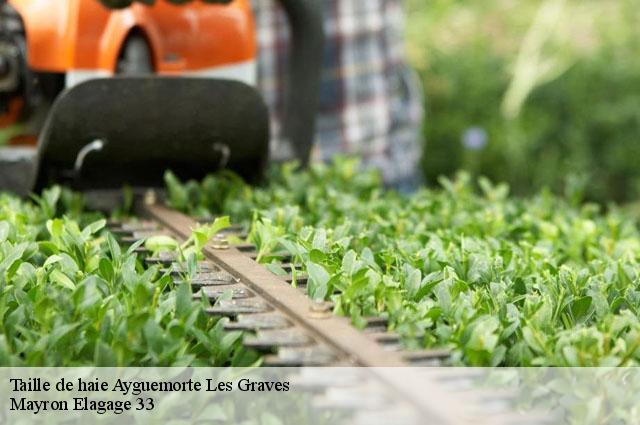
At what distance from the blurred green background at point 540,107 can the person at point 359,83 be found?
840 mm

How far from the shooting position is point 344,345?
1.59 metres

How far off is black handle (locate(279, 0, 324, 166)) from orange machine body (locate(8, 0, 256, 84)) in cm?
12

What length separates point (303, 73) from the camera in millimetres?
3074

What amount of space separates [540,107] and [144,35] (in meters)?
3.74

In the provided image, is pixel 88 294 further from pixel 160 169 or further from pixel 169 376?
pixel 160 169

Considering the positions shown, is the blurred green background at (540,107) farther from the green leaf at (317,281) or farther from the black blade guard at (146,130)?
the green leaf at (317,281)

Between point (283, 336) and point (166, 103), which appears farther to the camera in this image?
point (166, 103)

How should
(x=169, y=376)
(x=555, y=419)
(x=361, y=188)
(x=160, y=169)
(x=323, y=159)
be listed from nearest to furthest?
1. (x=555, y=419)
2. (x=169, y=376)
3. (x=160, y=169)
4. (x=361, y=188)
5. (x=323, y=159)

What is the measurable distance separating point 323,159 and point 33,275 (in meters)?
2.99

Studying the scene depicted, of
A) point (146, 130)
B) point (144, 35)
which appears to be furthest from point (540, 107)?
point (146, 130)

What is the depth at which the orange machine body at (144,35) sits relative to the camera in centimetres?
274

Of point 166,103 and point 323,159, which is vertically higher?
point 166,103

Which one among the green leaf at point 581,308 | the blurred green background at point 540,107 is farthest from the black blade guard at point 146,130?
the blurred green background at point 540,107

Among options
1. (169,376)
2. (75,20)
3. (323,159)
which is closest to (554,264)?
(169,376)
